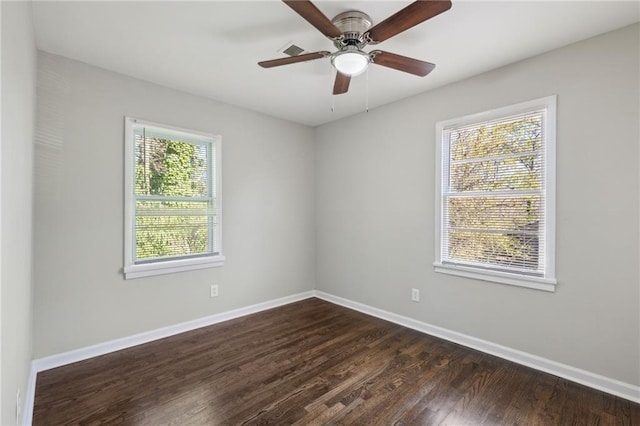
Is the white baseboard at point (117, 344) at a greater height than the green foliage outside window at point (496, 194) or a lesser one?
lesser

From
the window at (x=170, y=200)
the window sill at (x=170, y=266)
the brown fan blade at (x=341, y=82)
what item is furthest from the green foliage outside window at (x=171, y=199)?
the brown fan blade at (x=341, y=82)

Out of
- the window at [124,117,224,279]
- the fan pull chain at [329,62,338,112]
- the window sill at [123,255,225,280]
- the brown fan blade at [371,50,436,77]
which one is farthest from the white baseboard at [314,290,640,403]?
the fan pull chain at [329,62,338,112]

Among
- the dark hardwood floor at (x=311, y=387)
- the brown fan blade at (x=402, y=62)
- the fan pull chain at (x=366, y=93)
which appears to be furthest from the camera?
the fan pull chain at (x=366, y=93)

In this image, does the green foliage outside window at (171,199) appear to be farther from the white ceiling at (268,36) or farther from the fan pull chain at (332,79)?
the fan pull chain at (332,79)

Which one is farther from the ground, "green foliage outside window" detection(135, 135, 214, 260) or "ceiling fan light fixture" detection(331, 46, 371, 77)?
"ceiling fan light fixture" detection(331, 46, 371, 77)

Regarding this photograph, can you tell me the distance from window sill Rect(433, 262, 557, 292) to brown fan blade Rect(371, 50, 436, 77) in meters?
1.81

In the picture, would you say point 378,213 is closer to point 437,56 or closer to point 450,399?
point 437,56

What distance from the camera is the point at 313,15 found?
1.60 metres

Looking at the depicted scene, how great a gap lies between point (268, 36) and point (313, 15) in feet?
2.34

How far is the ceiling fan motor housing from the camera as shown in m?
1.91

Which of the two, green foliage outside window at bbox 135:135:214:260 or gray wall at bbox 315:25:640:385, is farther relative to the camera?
green foliage outside window at bbox 135:135:214:260

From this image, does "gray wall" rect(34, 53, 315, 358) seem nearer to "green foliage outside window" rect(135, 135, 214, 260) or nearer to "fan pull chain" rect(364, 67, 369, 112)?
"green foliage outside window" rect(135, 135, 214, 260)

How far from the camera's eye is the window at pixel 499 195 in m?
2.42

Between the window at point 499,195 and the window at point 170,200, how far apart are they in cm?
250
